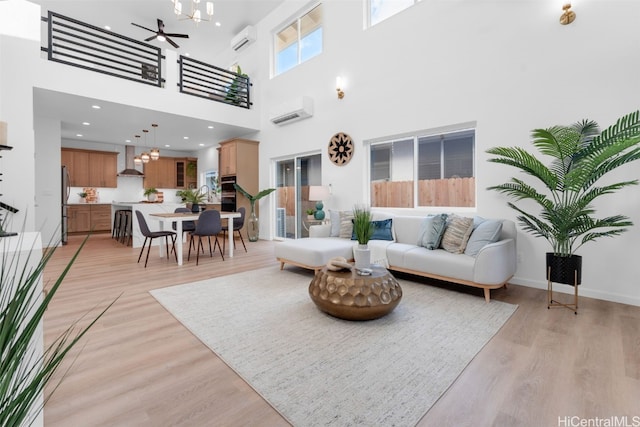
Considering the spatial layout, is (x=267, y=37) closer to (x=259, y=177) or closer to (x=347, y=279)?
(x=259, y=177)

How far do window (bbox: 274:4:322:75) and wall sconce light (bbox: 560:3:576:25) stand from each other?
4.03m

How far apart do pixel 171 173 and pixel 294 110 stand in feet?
20.4

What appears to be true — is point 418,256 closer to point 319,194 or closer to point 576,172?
point 576,172

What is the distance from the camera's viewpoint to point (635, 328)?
237cm

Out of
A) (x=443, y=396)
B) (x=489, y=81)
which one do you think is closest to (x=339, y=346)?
(x=443, y=396)

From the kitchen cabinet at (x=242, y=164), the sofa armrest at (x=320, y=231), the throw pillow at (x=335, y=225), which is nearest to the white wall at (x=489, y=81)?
the throw pillow at (x=335, y=225)

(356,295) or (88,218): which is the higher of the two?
(88,218)

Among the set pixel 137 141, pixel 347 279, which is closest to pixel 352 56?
pixel 347 279

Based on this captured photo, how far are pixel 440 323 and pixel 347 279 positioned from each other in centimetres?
86

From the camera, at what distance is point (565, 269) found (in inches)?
108

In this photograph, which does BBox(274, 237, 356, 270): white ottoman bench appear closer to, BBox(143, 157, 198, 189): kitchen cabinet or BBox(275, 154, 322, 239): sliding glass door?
BBox(275, 154, 322, 239): sliding glass door

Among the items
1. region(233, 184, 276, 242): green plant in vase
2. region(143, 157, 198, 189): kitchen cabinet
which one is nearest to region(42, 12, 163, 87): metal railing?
region(233, 184, 276, 242): green plant in vase

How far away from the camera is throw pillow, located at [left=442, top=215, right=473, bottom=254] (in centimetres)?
337

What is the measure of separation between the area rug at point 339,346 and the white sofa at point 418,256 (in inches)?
9.6
